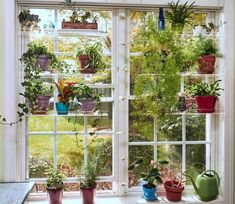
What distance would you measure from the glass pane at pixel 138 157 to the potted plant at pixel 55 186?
22.3 inches

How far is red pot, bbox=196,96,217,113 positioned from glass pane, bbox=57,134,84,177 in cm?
96

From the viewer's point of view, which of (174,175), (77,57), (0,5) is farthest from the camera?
(174,175)

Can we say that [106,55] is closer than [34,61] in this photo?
No

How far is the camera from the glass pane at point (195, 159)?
2.95 meters

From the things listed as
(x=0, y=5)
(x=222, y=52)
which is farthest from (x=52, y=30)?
(x=222, y=52)

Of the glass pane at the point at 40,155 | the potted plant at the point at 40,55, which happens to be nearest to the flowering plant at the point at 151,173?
the glass pane at the point at 40,155

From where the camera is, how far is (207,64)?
109 inches

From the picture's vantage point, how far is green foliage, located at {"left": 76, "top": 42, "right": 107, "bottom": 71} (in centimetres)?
267

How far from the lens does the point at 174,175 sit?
290 centimetres

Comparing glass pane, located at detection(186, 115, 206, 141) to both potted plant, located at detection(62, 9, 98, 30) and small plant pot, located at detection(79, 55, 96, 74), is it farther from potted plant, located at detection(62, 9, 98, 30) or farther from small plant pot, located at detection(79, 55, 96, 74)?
potted plant, located at detection(62, 9, 98, 30)

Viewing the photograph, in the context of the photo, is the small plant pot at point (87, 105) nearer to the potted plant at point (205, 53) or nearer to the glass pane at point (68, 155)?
the glass pane at point (68, 155)

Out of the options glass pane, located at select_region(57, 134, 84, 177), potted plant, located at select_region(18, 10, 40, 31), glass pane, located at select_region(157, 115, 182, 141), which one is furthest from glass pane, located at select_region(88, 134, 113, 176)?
potted plant, located at select_region(18, 10, 40, 31)

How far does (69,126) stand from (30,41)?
28.3 inches

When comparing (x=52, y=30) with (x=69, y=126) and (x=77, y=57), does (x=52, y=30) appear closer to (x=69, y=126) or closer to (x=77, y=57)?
(x=77, y=57)
